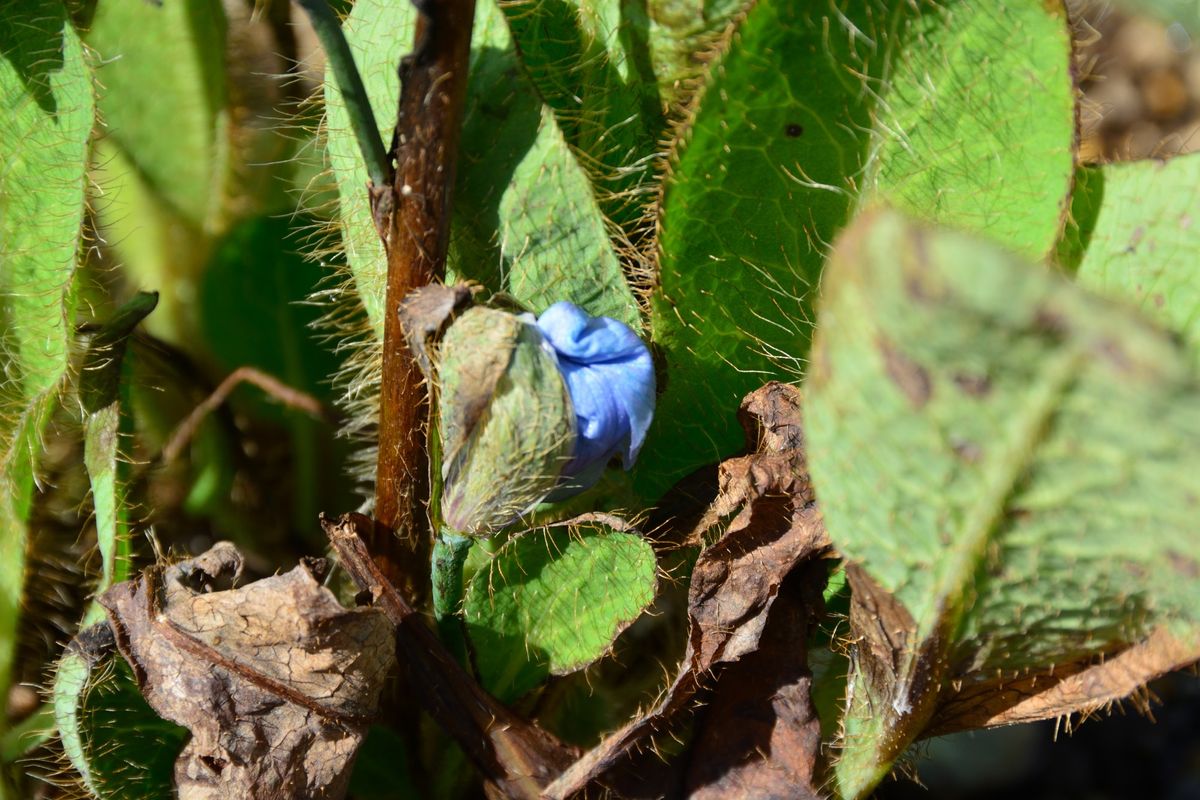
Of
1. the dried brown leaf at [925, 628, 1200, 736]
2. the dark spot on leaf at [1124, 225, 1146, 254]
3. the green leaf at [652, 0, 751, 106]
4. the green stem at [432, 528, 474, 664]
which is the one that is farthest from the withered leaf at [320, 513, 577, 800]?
the dark spot on leaf at [1124, 225, 1146, 254]

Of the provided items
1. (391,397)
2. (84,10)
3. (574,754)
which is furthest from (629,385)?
(84,10)

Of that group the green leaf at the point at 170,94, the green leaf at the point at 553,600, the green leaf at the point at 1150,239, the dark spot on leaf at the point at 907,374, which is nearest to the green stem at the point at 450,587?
the green leaf at the point at 553,600

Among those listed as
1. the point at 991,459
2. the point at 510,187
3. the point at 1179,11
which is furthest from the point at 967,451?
the point at 1179,11

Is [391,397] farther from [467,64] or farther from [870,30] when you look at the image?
[870,30]

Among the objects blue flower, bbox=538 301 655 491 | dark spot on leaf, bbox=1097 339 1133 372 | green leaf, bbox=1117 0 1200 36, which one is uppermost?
green leaf, bbox=1117 0 1200 36

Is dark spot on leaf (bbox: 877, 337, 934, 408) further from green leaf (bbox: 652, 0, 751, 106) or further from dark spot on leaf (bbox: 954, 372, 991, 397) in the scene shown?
green leaf (bbox: 652, 0, 751, 106)

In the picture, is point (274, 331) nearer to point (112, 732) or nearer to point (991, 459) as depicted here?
point (112, 732)
